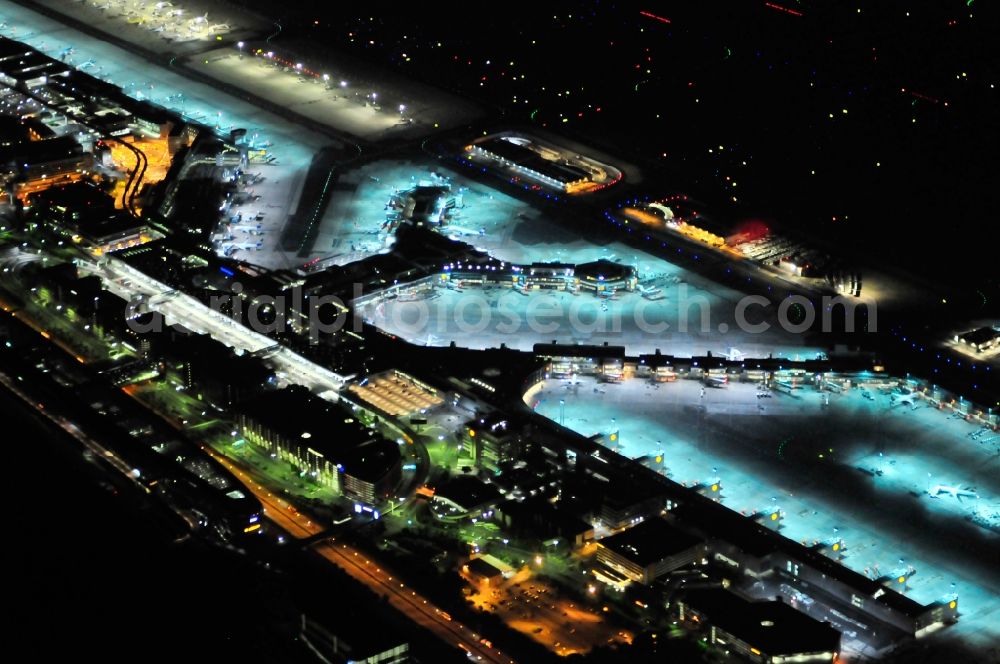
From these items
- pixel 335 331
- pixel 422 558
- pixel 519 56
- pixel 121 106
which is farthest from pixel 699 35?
pixel 422 558

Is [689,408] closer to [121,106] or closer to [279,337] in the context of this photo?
[279,337]

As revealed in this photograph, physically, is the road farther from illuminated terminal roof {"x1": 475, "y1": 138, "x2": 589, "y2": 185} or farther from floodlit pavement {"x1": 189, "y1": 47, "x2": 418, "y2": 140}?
floodlit pavement {"x1": 189, "y1": 47, "x2": 418, "y2": 140}

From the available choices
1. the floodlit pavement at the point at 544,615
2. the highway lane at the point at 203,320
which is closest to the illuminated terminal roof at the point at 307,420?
the highway lane at the point at 203,320

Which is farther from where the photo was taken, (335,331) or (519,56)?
(519,56)

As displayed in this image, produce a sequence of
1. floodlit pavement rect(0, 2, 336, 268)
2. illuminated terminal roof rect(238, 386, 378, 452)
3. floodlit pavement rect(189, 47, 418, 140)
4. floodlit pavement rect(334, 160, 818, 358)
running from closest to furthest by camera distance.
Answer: illuminated terminal roof rect(238, 386, 378, 452), floodlit pavement rect(334, 160, 818, 358), floodlit pavement rect(0, 2, 336, 268), floodlit pavement rect(189, 47, 418, 140)

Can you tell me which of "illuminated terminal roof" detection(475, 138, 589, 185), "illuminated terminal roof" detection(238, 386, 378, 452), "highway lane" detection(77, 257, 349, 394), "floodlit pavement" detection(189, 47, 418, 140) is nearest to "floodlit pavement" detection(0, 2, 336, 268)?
"floodlit pavement" detection(189, 47, 418, 140)
